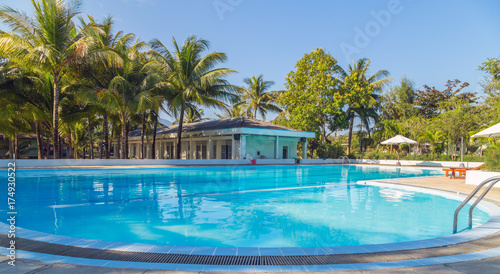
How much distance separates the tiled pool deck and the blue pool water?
1.36 metres

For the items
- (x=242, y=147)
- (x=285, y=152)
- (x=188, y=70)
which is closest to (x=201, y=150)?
(x=242, y=147)

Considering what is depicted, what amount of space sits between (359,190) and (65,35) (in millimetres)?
17215

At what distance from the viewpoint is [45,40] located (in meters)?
15.8

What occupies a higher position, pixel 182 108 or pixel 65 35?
pixel 65 35

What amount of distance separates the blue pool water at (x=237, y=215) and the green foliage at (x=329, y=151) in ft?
66.8

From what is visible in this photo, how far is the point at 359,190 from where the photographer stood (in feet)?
35.1

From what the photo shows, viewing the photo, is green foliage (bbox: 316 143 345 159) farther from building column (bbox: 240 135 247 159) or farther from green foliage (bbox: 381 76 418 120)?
green foliage (bbox: 381 76 418 120)

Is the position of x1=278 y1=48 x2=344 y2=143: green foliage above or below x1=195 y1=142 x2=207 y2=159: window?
above

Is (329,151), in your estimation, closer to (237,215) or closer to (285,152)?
(285,152)

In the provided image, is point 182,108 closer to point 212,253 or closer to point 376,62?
point 212,253

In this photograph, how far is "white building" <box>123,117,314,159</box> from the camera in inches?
978

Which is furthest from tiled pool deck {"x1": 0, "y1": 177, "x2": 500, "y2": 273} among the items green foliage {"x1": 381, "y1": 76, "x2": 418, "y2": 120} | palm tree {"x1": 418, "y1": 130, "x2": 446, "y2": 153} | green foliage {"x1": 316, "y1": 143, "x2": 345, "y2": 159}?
green foliage {"x1": 381, "y1": 76, "x2": 418, "y2": 120}

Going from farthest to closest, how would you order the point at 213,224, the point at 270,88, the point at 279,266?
the point at 270,88, the point at 213,224, the point at 279,266

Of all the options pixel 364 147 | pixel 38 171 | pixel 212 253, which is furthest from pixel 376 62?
pixel 212 253
